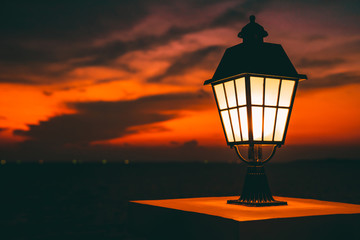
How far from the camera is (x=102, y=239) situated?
7.73 meters

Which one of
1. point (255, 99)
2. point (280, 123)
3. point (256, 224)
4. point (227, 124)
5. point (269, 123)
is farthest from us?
point (227, 124)

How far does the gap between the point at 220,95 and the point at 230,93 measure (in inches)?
12.6

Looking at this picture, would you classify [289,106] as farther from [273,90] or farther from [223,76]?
[223,76]

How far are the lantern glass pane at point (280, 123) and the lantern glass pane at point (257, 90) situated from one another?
37cm

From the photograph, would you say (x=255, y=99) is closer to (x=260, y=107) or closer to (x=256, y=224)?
(x=260, y=107)

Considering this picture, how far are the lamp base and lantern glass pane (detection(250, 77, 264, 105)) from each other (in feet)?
3.43

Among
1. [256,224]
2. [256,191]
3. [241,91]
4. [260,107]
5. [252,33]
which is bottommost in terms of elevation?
[256,224]

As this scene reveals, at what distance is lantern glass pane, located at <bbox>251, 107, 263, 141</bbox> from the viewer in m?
5.96

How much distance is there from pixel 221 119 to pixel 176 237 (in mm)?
1936

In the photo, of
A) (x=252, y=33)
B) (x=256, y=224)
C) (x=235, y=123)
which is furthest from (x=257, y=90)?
(x=256, y=224)

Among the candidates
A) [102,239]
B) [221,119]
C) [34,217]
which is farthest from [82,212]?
[221,119]

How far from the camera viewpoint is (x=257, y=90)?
19.7 feet

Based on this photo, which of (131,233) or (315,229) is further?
(131,233)

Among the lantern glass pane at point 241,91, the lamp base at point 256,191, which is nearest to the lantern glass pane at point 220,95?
the lantern glass pane at point 241,91
